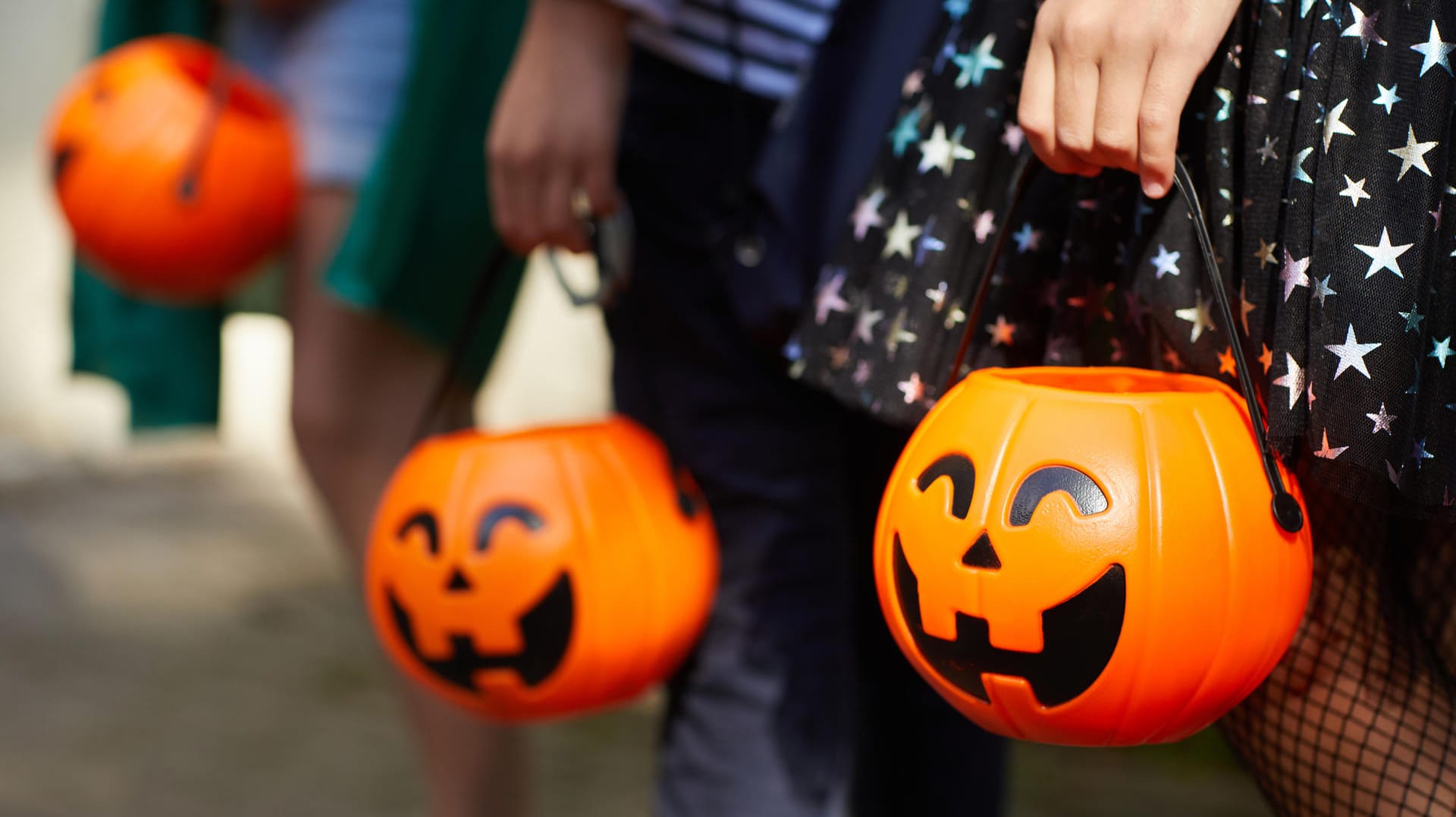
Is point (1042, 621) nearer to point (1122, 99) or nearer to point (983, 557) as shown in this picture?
point (983, 557)

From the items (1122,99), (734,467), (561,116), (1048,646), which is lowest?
(734,467)

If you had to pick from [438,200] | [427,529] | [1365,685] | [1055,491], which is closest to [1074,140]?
[1055,491]

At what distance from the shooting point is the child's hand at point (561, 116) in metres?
1.10

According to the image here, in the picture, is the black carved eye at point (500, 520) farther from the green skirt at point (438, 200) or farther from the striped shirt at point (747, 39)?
the green skirt at point (438, 200)

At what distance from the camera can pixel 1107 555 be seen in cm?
76

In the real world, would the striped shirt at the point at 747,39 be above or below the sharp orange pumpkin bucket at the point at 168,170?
above

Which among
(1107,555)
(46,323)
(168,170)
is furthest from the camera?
(46,323)

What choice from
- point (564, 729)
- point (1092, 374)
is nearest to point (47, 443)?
point (564, 729)

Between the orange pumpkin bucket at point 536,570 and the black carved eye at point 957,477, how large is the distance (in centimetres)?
40

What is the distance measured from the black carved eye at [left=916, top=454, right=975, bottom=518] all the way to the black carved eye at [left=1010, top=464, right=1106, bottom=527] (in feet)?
0.10

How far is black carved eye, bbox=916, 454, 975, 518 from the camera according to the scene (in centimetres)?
80

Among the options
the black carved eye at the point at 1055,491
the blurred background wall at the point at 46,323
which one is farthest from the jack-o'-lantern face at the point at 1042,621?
the blurred background wall at the point at 46,323

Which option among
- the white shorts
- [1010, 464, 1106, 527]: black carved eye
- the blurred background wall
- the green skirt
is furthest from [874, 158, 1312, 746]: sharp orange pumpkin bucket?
the blurred background wall

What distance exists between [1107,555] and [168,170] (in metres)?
1.28
